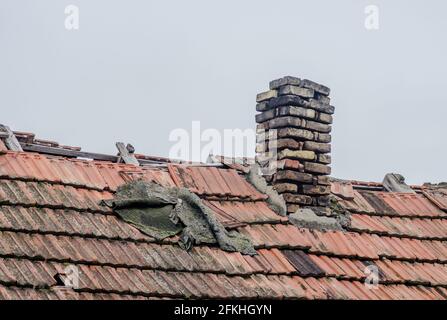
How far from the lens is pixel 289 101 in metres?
10.3

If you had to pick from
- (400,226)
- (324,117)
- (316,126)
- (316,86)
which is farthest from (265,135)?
(400,226)

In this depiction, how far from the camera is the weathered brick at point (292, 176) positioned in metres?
10.2

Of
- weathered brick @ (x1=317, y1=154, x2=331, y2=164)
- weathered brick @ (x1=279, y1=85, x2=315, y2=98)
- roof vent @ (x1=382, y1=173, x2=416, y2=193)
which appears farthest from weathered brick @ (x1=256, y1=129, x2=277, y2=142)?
roof vent @ (x1=382, y1=173, x2=416, y2=193)

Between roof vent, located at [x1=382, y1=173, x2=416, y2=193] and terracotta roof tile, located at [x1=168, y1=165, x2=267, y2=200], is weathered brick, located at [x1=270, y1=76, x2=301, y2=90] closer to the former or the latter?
terracotta roof tile, located at [x1=168, y1=165, x2=267, y2=200]

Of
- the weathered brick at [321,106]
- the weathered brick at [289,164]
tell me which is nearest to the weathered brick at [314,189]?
the weathered brick at [289,164]

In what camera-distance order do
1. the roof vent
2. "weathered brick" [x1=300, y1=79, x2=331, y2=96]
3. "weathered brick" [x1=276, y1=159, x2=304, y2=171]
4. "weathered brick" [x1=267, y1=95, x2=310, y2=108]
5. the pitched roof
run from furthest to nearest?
the roof vent < "weathered brick" [x1=300, y1=79, x2=331, y2=96] < "weathered brick" [x1=267, y1=95, x2=310, y2=108] < "weathered brick" [x1=276, y1=159, x2=304, y2=171] < the pitched roof

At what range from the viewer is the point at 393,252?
10008 millimetres

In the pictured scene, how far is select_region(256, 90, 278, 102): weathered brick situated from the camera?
10539 millimetres

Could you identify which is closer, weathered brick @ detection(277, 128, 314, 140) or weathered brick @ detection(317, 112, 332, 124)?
weathered brick @ detection(277, 128, 314, 140)

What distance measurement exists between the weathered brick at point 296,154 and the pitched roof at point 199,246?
0.49 meters

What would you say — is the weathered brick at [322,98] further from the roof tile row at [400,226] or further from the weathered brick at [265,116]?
the roof tile row at [400,226]

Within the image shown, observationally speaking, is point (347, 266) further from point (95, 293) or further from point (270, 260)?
point (95, 293)

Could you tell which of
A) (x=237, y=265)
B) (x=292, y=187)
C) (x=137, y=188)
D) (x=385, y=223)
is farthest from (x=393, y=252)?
(x=137, y=188)

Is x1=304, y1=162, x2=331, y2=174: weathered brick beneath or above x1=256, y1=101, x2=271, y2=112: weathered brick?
beneath
